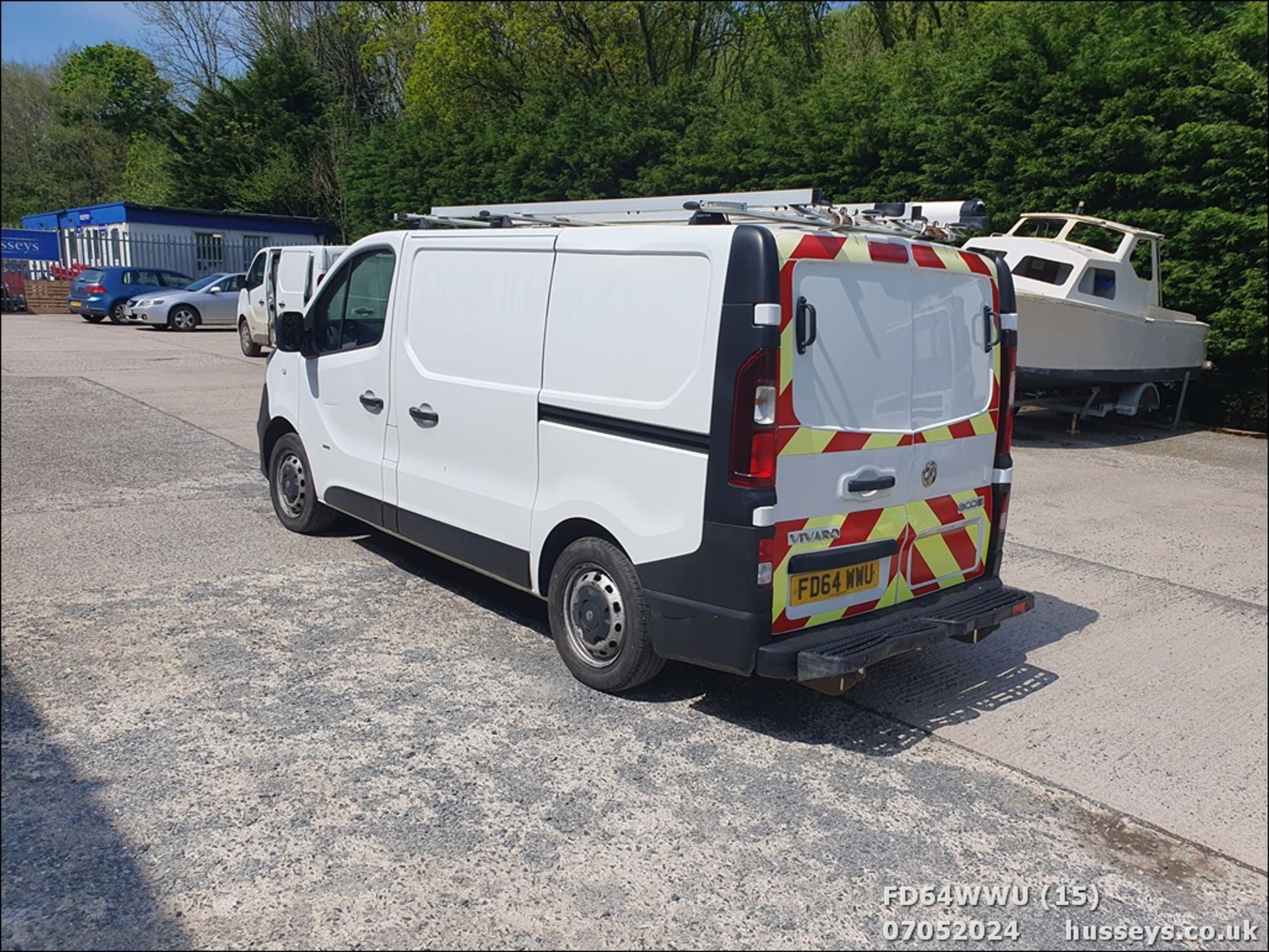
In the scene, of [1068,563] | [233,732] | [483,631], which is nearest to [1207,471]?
[1068,563]

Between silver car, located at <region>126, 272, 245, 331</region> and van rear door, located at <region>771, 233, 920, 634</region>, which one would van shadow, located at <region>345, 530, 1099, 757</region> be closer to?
van rear door, located at <region>771, 233, 920, 634</region>

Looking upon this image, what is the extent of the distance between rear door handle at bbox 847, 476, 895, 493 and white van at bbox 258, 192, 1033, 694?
0.05 feet

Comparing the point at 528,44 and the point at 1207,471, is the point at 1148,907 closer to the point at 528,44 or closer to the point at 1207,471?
the point at 1207,471

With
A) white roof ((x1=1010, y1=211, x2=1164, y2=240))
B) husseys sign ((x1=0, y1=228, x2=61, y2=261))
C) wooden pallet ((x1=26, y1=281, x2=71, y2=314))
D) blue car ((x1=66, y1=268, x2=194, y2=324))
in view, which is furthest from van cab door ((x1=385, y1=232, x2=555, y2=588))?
husseys sign ((x1=0, y1=228, x2=61, y2=261))

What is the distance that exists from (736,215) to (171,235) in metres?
33.4

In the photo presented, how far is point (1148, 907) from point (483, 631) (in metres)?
3.29

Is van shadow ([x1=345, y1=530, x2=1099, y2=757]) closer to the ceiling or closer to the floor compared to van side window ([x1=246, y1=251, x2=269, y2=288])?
closer to the floor

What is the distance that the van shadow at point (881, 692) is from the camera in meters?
4.50

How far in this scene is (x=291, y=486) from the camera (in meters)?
7.12

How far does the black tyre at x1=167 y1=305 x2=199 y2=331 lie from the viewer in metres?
24.9

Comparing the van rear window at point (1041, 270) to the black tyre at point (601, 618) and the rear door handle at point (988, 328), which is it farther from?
the black tyre at point (601, 618)

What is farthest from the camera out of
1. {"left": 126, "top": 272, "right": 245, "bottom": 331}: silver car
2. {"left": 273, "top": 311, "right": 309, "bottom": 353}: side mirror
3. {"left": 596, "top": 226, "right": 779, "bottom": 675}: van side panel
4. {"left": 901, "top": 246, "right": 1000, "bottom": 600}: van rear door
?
{"left": 126, "top": 272, "right": 245, "bottom": 331}: silver car

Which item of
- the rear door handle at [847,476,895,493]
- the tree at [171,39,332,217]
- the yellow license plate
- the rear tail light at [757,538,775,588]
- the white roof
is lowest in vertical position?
the yellow license plate

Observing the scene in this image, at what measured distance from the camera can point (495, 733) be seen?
425cm
